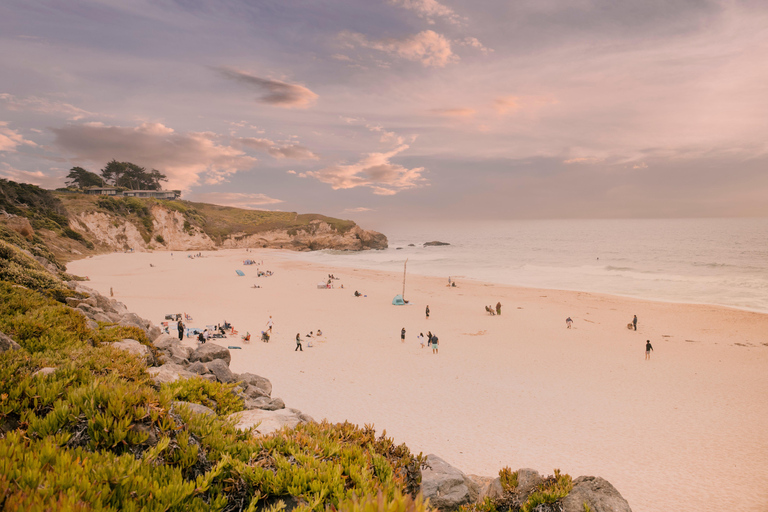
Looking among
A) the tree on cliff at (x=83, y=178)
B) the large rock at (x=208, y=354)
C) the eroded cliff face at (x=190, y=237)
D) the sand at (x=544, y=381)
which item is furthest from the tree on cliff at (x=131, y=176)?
the large rock at (x=208, y=354)

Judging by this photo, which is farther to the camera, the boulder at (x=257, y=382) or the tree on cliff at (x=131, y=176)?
the tree on cliff at (x=131, y=176)

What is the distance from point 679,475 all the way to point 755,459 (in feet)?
10.5

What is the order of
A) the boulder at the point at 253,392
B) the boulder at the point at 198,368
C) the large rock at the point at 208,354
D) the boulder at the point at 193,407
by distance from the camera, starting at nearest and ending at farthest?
the boulder at the point at 193,407 → the boulder at the point at 253,392 → the boulder at the point at 198,368 → the large rock at the point at 208,354

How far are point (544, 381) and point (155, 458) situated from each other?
16.4 m

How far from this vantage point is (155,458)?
365 centimetres

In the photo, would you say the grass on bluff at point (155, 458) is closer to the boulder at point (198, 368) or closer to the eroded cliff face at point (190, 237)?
the boulder at point (198, 368)

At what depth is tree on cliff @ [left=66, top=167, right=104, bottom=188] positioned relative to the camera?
103750 mm

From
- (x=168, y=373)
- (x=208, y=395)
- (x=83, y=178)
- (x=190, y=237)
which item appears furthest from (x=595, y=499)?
(x=83, y=178)

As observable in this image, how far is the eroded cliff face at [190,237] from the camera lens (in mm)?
72875

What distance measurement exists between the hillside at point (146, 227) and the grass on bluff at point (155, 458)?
41.0 metres

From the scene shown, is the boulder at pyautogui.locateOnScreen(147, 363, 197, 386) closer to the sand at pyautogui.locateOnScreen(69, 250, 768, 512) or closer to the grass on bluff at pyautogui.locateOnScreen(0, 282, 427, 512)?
the grass on bluff at pyautogui.locateOnScreen(0, 282, 427, 512)

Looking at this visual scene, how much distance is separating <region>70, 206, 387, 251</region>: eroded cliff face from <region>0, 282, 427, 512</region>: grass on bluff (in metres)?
82.8

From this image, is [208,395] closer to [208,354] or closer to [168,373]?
[168,373]

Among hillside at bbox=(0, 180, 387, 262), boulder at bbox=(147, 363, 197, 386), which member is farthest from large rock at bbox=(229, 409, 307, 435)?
hillside at bbox=(0, 180, 387, 262)
